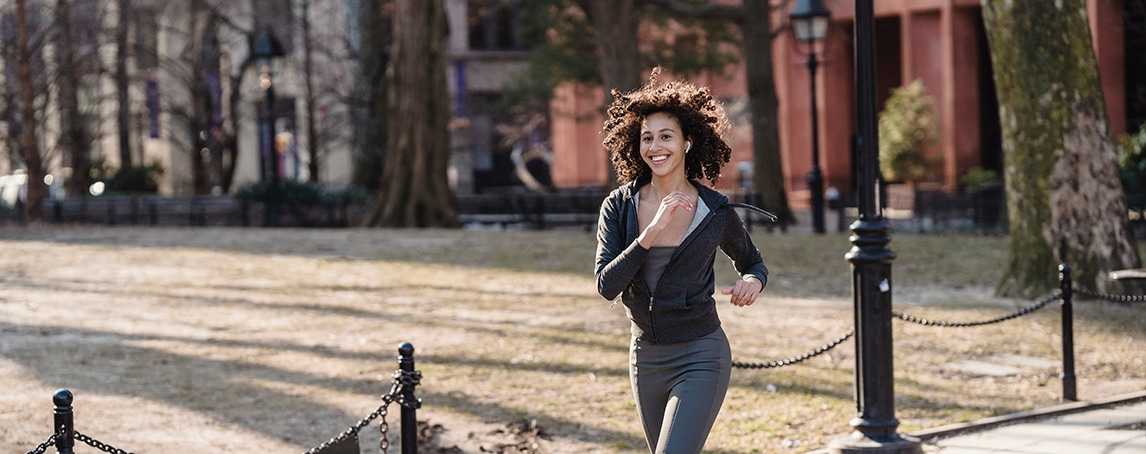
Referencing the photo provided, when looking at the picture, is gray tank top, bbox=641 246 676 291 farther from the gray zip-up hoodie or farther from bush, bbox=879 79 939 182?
bush, bbox=879 79 939 182

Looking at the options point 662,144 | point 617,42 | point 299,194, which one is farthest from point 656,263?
point 299,194

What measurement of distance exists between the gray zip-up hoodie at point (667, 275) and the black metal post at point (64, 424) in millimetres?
1932

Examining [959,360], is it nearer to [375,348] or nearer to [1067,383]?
[1067,383]

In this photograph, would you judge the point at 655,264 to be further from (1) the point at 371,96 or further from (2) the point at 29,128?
(1) the point at 371,96

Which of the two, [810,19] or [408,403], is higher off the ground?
[810,19]

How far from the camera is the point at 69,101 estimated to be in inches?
1344

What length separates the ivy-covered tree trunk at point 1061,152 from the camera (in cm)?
1429

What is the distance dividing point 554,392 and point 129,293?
6.80m

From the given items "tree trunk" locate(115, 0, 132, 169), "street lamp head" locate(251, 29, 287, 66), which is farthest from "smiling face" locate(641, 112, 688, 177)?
"tree trunk" locate(115, 0, 132, 169)

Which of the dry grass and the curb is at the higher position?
the dry grass

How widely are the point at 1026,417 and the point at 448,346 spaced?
4683 mm

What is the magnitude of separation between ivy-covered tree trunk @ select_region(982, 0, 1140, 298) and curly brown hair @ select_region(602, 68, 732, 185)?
390 inches

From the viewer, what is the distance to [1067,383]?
9.52 metres

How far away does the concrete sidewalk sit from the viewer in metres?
7.94
